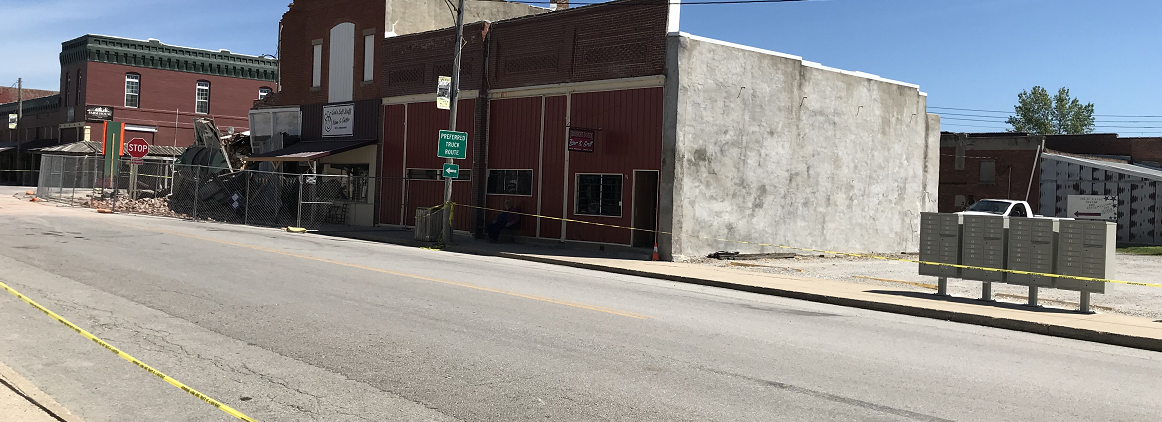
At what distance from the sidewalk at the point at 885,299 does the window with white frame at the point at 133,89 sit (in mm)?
44687

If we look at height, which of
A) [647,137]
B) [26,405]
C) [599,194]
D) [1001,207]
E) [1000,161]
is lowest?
[26,405]

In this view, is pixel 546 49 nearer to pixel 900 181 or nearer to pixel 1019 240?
pixel 900 181

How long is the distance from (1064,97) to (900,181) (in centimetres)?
7651

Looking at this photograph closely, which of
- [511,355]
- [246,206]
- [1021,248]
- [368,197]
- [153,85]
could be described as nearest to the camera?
[511,355]

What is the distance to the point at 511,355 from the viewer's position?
820 centimetres

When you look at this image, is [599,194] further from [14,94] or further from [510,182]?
[14,94]

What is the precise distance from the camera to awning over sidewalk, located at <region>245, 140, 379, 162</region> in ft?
104

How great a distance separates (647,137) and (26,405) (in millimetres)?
17828

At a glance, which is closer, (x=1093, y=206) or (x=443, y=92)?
(x=443, y=92)

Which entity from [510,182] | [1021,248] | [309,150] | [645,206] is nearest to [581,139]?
[645,206]

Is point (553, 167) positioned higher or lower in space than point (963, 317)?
higher

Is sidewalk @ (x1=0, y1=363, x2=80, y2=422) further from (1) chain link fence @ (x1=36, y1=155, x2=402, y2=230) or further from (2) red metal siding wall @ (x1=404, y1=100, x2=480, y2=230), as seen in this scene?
(1) chain link fence @ (x1=36, y1=155, x2=402, y2=230)

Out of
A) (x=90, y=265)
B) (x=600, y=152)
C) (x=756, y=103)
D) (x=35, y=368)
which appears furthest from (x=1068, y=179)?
(x=35, y=368)

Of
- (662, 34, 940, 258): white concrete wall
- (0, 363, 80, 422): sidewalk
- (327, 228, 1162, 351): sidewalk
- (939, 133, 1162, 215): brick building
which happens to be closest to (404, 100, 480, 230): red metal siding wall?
→ (327, 228, 1162, 351): sidewalk
